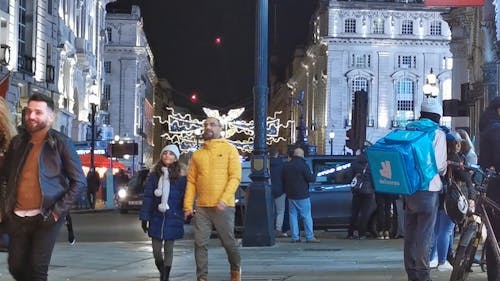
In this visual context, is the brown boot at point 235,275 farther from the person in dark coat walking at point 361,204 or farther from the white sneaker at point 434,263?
the person in dark coat walking at point 361,204

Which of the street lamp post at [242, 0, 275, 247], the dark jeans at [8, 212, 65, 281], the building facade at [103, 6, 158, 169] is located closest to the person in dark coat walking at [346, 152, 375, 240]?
the street lamp post at [242, 0, 275, 247]

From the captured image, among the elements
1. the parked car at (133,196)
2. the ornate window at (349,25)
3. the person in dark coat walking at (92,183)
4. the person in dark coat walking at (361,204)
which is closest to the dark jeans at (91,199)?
the person in dark coat walking at (92,183)

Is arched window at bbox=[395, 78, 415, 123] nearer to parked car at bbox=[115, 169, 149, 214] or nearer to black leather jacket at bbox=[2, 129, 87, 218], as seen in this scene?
parked car at bbox=[115, 169, 149, 214]

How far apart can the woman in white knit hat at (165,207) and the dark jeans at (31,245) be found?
411cm

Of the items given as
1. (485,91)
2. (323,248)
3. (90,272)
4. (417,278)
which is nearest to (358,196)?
(323,248)

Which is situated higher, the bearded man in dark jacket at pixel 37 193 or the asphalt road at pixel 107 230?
the bearded man in dark jacket at pixel 37 193

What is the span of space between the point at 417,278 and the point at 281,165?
32.8 ft

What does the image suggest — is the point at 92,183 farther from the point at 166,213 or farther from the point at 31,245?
the point at 31,245

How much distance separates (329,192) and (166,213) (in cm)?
906

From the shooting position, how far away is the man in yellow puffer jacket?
398 inches

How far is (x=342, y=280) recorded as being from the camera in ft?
35.0

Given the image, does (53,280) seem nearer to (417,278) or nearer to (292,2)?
(417,278)

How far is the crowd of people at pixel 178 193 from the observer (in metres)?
6.80

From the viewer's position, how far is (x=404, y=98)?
10525 centimetres
